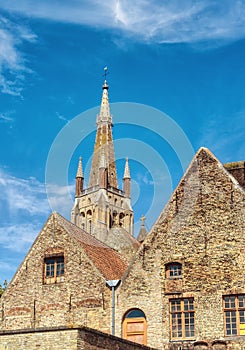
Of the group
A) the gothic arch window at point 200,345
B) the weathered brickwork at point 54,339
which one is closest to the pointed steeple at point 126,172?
the gothic arch window at point 200,345

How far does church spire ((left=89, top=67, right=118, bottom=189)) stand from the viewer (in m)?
92.2

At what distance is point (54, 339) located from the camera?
17156 mm

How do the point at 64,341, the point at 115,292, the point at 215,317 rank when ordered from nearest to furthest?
the point at 64,341, the point at 215,317, the point at 115,292

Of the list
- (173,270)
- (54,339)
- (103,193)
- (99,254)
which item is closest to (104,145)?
(103,193)

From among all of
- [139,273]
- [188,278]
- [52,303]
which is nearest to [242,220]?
[188,278]

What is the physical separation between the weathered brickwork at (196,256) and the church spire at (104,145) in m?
65.4

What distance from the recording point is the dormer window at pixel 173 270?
79.8ft

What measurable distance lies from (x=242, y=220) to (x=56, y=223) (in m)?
9.32

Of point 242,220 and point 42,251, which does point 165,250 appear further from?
point 42,251

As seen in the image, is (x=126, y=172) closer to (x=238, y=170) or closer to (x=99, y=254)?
(x=99, y=254)

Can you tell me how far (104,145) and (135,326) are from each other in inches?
2654

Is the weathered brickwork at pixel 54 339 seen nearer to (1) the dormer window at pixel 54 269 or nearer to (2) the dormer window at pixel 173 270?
(2) the dormer window at pixel 173 270

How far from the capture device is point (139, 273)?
24734 mm

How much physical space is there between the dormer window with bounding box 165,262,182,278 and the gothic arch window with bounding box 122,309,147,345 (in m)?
2.05
